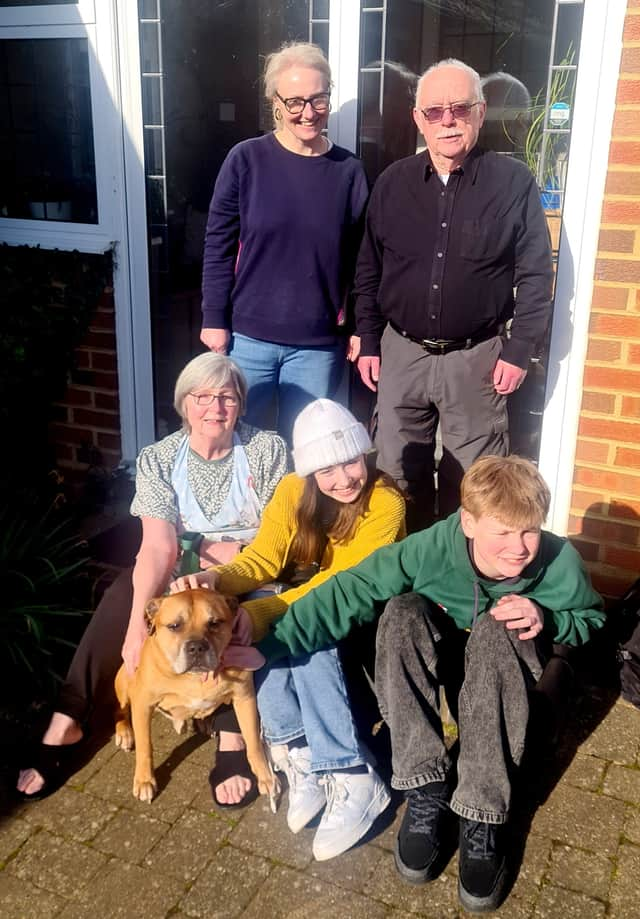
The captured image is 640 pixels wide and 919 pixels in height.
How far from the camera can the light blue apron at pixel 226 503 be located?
315cm

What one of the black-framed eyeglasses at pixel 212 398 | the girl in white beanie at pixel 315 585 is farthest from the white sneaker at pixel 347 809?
the black-framed eyeglasses at pixel 212 398

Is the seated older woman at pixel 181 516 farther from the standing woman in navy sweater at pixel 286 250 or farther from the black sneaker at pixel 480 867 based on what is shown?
the black sneaker at pixel 480 867

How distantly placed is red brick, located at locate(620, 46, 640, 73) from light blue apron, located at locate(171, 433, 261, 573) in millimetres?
1839

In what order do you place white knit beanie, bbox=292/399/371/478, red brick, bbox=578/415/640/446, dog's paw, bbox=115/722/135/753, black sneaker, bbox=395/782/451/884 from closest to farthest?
black sneaker, bbox=395/782/451/884
white knit beanie, bbox=292/399/371/478
dog's paw, bbox=115/722/135/753
red brick, bbox=578/415/640/446

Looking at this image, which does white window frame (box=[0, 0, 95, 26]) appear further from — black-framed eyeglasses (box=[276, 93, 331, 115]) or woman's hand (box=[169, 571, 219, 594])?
woman's hand (box=[169, 571, 219, 594])

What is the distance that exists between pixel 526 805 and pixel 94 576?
86.2 inches

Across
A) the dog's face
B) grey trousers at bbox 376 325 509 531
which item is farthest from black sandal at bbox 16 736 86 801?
grey trousers at bbox 376 325 509 531

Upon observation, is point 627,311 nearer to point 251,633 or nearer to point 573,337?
point 573,337

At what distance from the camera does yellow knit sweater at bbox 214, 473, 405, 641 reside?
292 centimetres

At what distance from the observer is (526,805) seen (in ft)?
9.09

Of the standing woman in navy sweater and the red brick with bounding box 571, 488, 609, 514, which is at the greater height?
the standing woman in navy sweater

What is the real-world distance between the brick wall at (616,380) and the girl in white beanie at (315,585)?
0.91m

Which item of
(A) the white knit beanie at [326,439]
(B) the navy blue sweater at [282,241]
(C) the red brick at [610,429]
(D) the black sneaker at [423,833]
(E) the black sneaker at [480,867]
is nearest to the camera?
(E) the black sneaker at [480,867]

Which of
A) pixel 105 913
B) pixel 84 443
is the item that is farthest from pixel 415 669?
pixel 84 443
